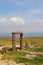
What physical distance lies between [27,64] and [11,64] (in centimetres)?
216

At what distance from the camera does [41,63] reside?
26109 mm

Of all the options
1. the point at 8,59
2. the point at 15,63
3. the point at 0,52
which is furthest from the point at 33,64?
the point at 0,52

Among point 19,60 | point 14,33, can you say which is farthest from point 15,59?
point 14,33

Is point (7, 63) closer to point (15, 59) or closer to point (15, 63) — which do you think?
point (15, 63)

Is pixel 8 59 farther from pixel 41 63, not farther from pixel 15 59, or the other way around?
pixel 41 63

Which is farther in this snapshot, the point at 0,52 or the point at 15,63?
the point at 0,52

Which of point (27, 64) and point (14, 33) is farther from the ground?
point (14, 33)

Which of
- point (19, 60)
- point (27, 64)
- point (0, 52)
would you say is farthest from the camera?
point (0, 52)

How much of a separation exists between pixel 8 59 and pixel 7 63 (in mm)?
3159

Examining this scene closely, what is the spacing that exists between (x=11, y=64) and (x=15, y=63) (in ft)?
3.11

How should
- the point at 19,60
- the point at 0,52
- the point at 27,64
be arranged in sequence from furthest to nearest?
1. the point at 0,52
2. the point at 19,60
3. the point at 27,64

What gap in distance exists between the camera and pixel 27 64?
989 inches

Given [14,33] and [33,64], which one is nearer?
[33,64]

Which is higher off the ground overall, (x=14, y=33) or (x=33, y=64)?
(x=14, y=33)
